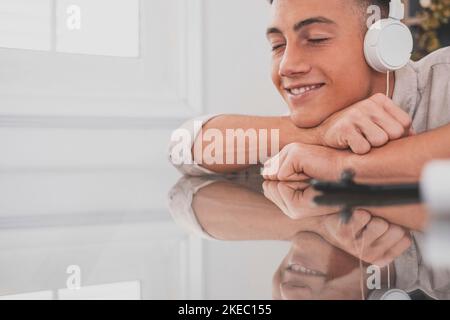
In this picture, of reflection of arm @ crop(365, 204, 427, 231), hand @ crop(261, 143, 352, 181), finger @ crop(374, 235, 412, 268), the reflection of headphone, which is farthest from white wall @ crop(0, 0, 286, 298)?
the reflection of headphone

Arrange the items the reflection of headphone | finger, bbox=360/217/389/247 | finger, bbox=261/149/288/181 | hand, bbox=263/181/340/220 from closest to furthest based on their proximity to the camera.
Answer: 1. the reflection of headphone
2. finger, bbox=360/217/389/247
3. hand, bbox=263/181/340/220
4. finger, bbox=261/149/288/181

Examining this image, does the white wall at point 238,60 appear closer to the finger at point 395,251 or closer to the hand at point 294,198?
the hand at point 294,198

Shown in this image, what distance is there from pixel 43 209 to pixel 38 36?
0.40 meters

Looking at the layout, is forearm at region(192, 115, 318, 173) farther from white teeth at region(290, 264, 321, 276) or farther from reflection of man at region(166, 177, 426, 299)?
white teeth at region(290, 264, 321, 276)

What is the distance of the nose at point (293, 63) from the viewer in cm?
104

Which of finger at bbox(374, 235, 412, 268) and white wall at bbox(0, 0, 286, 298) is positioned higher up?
white wall at bbox(0, 0, 286, 298)

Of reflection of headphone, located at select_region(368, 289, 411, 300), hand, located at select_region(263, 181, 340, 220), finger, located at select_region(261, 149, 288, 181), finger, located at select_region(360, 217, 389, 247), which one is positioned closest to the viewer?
reflection of headphone, located at select_region(368, 289, 411, 300)

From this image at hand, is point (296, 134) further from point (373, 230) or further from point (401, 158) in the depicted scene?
point (373, 230)

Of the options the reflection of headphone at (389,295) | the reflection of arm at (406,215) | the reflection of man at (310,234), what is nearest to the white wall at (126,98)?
the reflection of man at (310,234)

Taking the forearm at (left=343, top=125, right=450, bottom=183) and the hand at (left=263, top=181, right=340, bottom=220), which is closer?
the hand at (left=263, top=181, right=340, bottom=220)

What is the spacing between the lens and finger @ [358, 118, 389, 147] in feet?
3.27

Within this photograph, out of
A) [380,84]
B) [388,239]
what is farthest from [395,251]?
[380,84]

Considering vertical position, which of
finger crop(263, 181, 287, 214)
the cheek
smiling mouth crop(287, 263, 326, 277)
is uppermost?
the cheek

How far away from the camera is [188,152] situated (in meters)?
1.12
